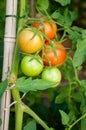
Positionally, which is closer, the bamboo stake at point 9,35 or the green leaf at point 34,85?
the green leaf at point 34,85

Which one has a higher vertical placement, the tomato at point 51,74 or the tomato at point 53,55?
the tomato at point 53,55

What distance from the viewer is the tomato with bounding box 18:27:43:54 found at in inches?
39.4

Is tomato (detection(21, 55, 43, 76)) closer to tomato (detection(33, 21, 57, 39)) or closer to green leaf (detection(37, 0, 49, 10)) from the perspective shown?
tomato (detection(33, 21, 57, 39))

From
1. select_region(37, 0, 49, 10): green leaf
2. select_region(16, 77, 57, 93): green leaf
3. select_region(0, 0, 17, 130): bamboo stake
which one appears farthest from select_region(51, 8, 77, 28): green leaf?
select_region(16, 77, 57, 93): green leaf

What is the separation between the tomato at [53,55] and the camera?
3.41 ft

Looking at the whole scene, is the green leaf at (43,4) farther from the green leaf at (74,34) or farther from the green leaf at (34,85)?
the green leaf at (34,85)

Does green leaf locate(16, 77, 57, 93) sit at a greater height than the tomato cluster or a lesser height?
lesser

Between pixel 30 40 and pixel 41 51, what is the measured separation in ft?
0.23

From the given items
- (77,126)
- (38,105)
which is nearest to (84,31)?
(77,126)

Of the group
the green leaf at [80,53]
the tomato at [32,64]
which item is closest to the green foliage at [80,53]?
the green leaf at [80,53]

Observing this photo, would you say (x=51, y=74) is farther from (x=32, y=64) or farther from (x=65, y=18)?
(x=65, y=18)

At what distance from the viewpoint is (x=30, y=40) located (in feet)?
3.28

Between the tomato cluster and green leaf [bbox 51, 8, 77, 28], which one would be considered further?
green leaf [bbox 51, 8, 77, 28]

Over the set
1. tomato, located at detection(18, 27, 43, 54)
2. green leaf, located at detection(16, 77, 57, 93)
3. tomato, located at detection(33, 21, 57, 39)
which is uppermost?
tomato, located at detection(33, 21, 57, 39)
